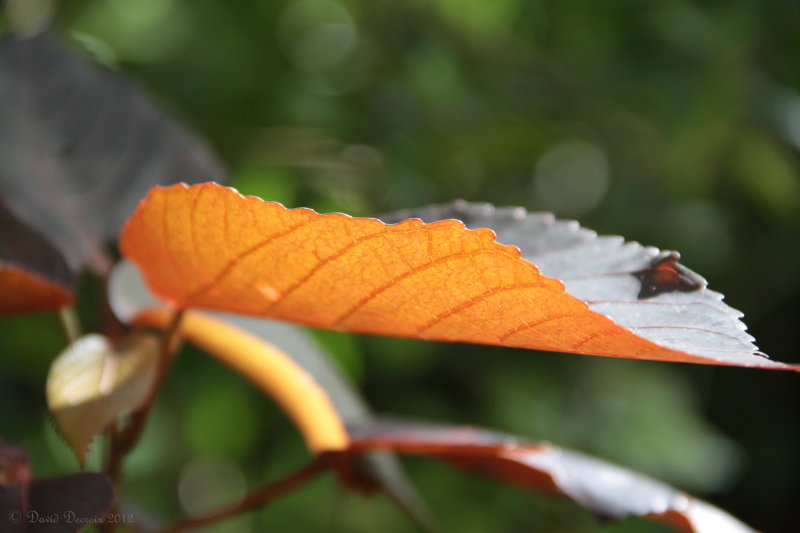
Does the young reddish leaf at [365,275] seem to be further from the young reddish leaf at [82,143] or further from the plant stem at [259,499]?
the young reddish leaf at [82,143]

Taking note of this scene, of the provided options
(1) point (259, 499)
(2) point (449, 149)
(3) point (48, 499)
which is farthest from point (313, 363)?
(2) point (449, 149)

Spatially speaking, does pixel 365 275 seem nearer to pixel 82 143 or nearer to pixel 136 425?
pixel 136 425

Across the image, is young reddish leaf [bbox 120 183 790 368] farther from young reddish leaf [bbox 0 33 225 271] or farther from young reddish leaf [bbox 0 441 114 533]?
young reddish leaf [bbox 0 33 225 271]

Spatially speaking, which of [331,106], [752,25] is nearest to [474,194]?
[331,106]

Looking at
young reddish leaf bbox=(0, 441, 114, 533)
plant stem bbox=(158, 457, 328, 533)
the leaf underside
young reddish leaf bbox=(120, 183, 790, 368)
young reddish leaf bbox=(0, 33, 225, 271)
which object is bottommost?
plant stem bbox=(158, 457, 328, 533)

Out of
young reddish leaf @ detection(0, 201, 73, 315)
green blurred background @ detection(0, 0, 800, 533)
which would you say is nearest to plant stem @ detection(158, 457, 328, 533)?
young reddish leaf @ detection(0, 201, 73, 315)

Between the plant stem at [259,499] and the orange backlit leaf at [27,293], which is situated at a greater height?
the orange backlit leaf at [27,293]

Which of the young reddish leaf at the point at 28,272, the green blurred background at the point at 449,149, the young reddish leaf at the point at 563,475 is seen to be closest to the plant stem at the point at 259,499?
the young reddish leaf at the point at 563,475
